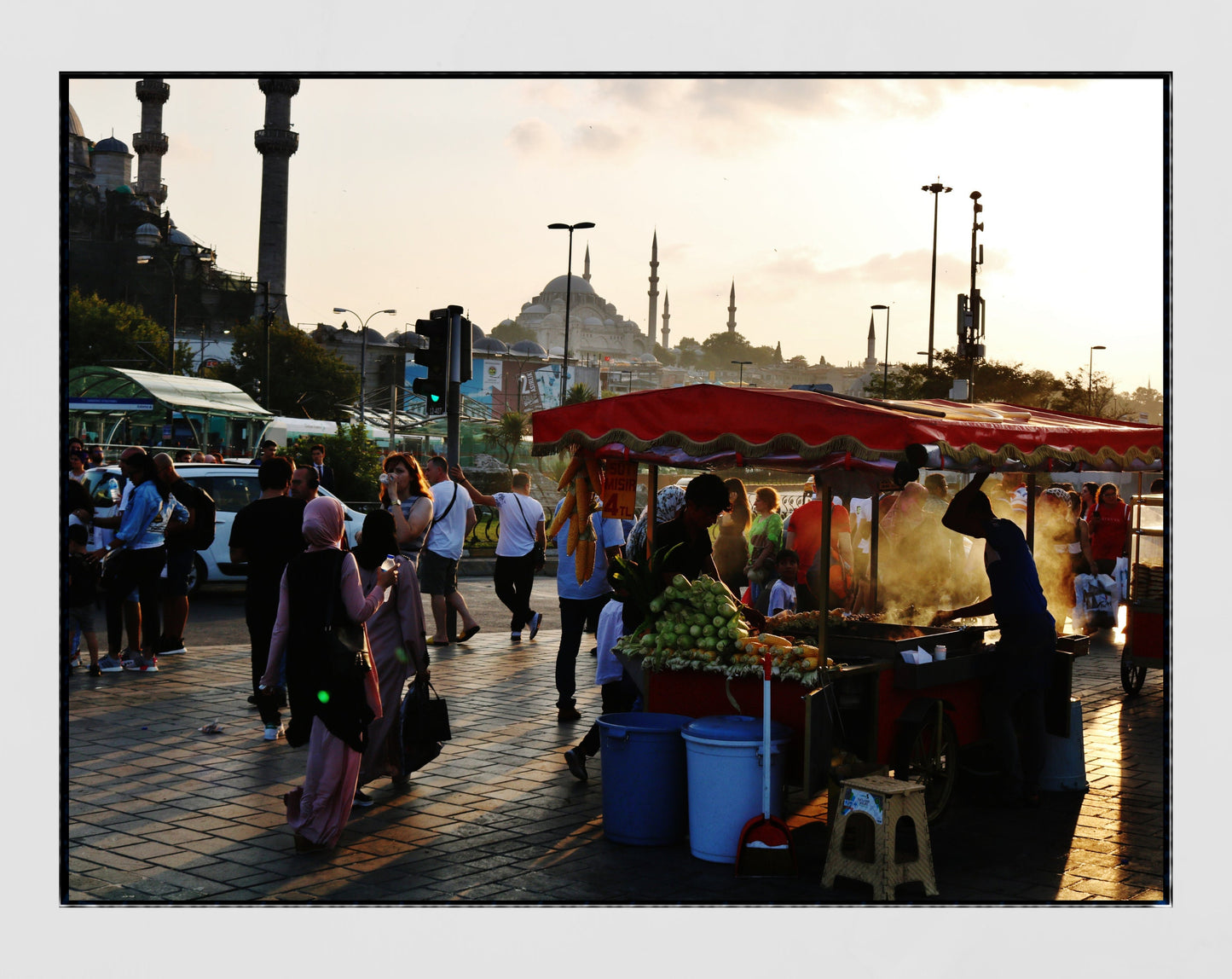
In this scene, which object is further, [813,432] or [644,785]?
[644,785]

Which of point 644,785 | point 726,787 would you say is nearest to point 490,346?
point 644,785

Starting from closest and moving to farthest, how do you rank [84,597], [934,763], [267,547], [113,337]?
[934,763] → [267,547] → [84,597] → [113,337]

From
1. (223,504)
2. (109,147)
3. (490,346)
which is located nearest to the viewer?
(223,504)

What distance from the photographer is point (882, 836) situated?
5.23 meters

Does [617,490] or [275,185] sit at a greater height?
[275,185]

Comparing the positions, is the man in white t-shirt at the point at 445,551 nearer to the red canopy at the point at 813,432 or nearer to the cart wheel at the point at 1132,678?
the red canopy at the point at 813,432

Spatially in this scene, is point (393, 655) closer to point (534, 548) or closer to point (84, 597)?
point (84, 597)

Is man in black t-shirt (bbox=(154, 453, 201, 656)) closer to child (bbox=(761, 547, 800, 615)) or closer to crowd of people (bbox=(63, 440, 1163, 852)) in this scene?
crowd of people (bbox=(63, 440, 1163, 852))

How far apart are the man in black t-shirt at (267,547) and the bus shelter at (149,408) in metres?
26.6

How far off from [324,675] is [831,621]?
2793mm

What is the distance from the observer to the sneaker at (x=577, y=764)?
6992 millimetres

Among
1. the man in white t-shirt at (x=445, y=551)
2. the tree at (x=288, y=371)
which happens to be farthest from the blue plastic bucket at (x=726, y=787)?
the tree at (x=288, y=371)

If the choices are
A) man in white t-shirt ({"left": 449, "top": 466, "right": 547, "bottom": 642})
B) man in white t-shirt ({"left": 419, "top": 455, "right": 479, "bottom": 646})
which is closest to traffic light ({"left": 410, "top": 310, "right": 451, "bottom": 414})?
man in white t-shirt ({"left": 449, "top": 466, "right": 547, "bottom": 642})

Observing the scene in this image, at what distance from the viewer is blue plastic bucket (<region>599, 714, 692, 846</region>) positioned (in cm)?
588
